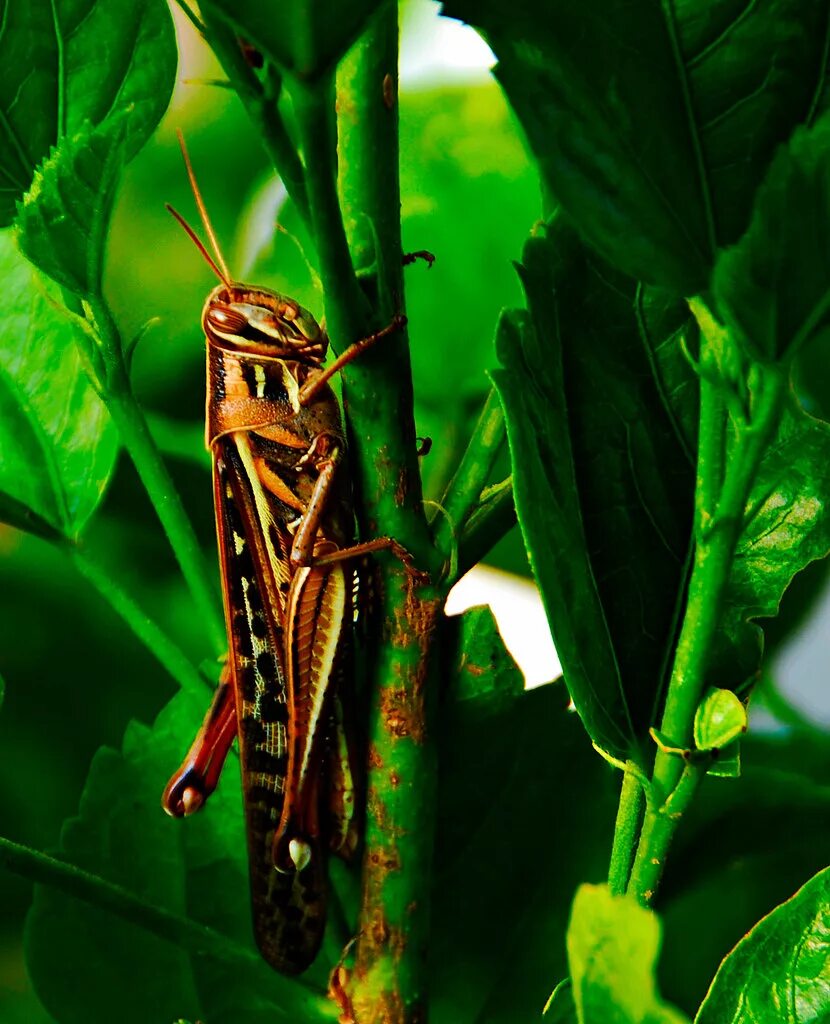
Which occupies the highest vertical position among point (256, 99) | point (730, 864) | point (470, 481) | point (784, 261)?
point (256, 99)

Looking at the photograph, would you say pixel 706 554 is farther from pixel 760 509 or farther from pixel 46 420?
pixel 46 420

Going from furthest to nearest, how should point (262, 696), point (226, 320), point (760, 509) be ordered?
point (226, 320) < point (262, 696) < point (760, 509)

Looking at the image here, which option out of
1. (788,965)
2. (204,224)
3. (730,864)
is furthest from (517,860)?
(204,224)

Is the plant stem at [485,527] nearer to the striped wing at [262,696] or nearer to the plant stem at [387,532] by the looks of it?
the plant stem at [387,532]

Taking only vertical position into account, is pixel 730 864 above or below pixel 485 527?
below

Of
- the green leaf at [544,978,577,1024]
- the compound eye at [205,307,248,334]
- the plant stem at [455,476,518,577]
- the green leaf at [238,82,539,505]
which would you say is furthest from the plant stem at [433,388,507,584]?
the compound eye at [205,307,248,334]
